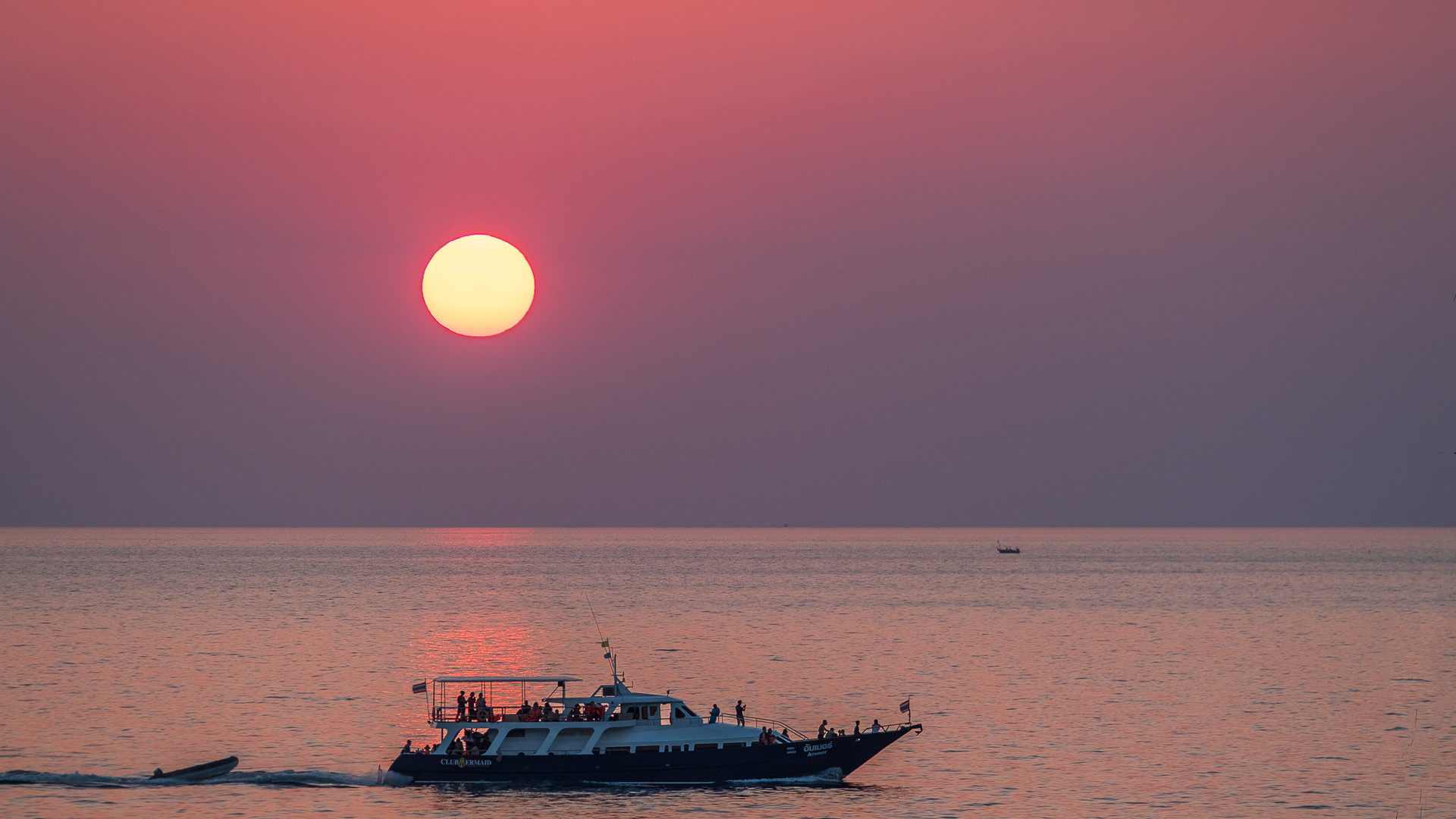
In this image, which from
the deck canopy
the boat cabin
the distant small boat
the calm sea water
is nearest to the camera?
the calm sea water

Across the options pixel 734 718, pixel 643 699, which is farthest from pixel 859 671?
pixel 643 699

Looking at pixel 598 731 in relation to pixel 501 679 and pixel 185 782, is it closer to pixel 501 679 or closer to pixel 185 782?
pixel 501 679

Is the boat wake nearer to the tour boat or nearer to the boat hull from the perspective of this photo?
the tour boat

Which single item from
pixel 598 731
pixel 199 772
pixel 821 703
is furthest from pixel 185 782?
pixel 821 703

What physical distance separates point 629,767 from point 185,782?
69.4 ft

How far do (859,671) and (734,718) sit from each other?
26404 millimetres

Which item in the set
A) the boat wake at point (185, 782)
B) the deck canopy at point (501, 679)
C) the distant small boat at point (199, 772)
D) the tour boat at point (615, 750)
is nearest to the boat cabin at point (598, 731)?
the tour boat at point (615, 750)

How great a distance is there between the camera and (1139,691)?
108 metres

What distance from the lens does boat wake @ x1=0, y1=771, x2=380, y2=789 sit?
72.1 meters

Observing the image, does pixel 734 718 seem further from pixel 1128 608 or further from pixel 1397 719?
pixel 1128 608

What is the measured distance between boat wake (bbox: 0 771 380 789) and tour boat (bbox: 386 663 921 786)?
2.26 m

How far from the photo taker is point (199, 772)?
74375 mm

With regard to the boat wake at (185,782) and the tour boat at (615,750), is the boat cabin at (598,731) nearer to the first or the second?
the tour boat at (615,750)

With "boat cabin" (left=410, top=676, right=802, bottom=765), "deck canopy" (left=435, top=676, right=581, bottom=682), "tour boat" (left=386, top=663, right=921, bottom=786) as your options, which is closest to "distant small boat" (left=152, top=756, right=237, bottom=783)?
"tour boat" (left=386, top=663, right=921, bottom=786)
